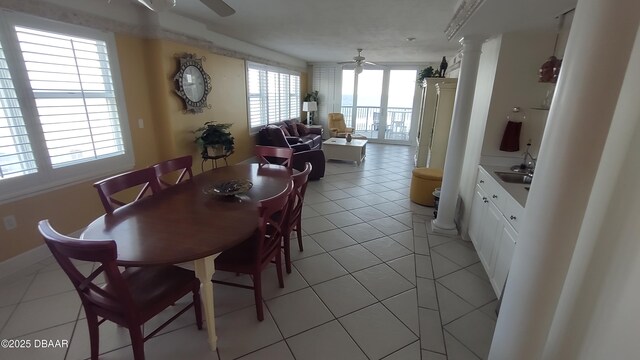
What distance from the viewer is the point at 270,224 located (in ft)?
6.17

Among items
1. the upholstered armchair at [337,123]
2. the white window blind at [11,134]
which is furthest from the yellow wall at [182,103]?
the upholstered armchair at [337,123]

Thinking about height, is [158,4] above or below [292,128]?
above

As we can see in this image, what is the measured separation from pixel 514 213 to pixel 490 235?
512 mm

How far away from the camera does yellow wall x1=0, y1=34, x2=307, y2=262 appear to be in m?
2.44

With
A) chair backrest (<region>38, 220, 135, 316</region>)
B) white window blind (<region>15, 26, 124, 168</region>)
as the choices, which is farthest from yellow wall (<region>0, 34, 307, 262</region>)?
chair backrest (<region>38, 220, 135, 316</region>)

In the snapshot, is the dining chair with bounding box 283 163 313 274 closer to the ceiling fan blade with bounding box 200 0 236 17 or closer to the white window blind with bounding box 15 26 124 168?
the ceiling fan blade with bounding box 200 0 236 17

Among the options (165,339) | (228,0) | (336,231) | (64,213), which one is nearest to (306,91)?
(228,0)

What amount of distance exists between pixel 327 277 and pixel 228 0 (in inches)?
118

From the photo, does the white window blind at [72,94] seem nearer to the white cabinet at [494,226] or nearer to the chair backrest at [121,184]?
the chair backrest at [121,184]

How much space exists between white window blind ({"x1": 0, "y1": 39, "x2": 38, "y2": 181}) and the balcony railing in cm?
755

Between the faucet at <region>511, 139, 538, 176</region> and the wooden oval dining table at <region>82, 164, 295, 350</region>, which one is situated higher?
the faucet at <region>511, 139, 538, 176</region>

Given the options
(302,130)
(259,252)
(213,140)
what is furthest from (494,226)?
(302,130)

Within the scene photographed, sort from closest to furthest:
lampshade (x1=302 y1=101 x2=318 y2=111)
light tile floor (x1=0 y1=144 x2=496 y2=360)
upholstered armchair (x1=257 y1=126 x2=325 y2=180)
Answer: light tile floor (x1=0 y1=144 x2=496 y2=360)
upholstered armchair (x1=257 y1=126 x2=325 y2=180)
lampshade (x1=302 y1=101 x2=318 y2=111)

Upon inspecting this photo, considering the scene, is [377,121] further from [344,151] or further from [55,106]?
[55,106]
